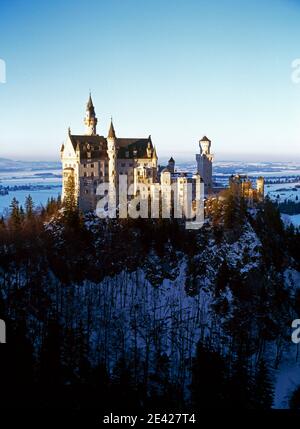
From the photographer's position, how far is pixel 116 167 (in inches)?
3273

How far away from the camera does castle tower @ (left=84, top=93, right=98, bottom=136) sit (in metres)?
87.1

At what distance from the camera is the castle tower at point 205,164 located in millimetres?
85000

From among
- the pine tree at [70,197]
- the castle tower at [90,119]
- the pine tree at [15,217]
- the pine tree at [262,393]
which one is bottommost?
the pine tree at [262,393]

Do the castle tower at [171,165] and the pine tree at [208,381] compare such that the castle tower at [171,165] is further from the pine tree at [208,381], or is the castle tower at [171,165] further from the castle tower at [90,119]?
the pine tree at [208,381]

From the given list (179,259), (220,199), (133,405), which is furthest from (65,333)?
(220,199)

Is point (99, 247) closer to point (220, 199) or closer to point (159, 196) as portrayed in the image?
point (159, 196)

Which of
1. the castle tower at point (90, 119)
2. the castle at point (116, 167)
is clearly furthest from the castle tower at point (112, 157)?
the castle tower at point (90, 119)

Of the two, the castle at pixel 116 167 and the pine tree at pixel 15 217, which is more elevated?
the castle at pixel 116 167

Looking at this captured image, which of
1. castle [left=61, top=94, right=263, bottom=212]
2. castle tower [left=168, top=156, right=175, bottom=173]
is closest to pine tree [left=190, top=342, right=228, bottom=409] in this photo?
A: castle [left=61, top=94, right=263, bottom=212]

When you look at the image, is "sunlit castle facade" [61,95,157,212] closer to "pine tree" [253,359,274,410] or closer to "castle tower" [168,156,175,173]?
"castle tower" [168,156,175,173]

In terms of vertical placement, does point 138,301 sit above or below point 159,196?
below

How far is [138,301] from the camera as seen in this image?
66.6m

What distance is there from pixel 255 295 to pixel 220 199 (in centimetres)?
1652
